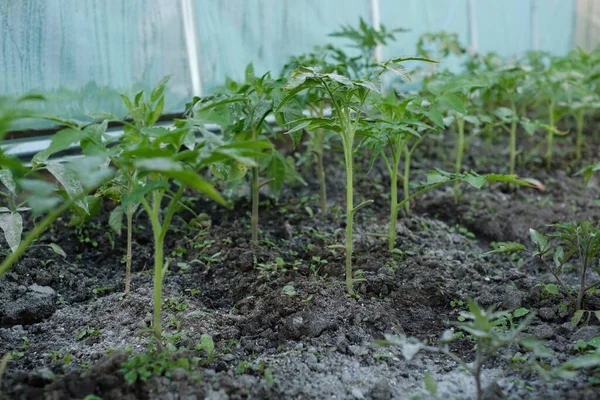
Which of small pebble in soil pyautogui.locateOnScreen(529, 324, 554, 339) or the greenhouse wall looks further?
the greenhouse wall

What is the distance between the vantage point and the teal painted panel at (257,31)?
10.1 ft

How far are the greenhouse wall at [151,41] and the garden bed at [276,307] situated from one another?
0.63m

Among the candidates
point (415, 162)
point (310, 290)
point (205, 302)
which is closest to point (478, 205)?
point (415, 162)

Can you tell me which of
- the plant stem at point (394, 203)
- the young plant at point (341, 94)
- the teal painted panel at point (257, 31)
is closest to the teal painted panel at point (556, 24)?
the teal painted panel at point (257, 31)

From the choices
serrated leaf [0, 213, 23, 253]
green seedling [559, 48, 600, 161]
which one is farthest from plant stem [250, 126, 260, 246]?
green seedling [559, 48, 600, 161]

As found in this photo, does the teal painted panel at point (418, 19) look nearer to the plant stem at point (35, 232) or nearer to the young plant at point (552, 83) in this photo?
the young plant at point (552, 83)

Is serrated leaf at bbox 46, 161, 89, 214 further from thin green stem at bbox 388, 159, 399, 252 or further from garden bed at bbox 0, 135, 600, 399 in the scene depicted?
thin green stem at bbox 388, 159, 399, 252

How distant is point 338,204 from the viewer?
2.74m

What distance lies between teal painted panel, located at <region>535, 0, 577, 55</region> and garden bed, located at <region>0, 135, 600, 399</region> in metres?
4.20

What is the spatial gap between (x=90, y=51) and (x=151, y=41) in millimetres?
346

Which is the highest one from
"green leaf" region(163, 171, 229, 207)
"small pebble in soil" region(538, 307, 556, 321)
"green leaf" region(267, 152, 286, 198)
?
"green leaf" region(163, 171, 229, 207)

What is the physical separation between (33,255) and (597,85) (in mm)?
3927

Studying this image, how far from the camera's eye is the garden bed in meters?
1.41

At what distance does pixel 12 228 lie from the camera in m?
1.73
